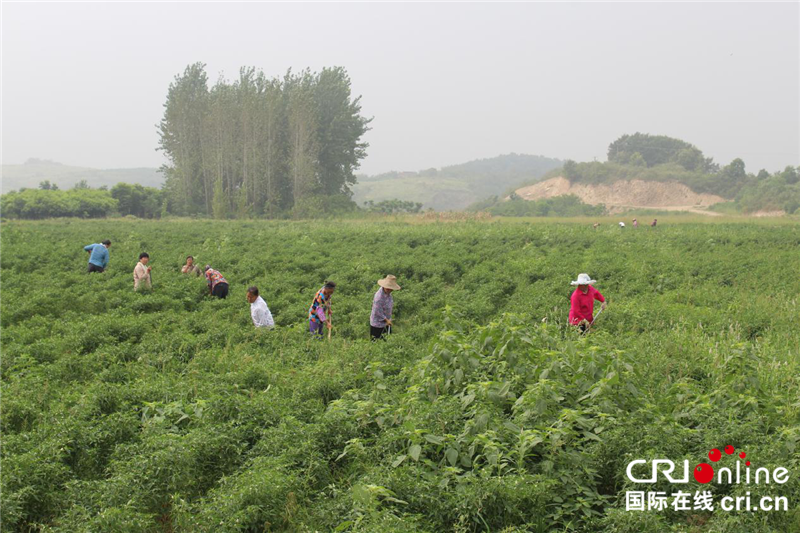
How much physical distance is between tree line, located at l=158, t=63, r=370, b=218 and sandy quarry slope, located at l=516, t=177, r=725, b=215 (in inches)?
1461

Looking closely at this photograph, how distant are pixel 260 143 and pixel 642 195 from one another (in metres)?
53.6

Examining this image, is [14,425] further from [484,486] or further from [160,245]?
[160,245]

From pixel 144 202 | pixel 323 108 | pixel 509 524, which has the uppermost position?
pixel 323 108

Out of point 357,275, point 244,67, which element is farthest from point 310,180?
point 357,275

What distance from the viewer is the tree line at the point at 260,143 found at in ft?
182

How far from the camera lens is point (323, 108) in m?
61.8

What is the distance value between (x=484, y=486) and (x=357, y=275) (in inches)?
436

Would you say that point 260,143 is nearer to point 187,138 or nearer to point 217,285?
point 187,138

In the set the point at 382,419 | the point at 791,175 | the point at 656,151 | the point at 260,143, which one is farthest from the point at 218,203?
the point at 656,151

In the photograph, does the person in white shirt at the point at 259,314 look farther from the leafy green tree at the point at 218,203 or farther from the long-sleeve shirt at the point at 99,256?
the leafy green tree at the point at 218,203

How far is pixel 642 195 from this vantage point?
3100 inches

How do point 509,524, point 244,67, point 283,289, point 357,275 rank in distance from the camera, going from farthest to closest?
point 244,67, point 357,275, point 283,289, point 509,524

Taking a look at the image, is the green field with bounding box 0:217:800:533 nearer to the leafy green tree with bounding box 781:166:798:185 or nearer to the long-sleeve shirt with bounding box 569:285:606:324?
the long-sleeve shirt with bounding box 569:285:606:324

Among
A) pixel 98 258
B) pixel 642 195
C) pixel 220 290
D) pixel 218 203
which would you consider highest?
pixel 642 195
